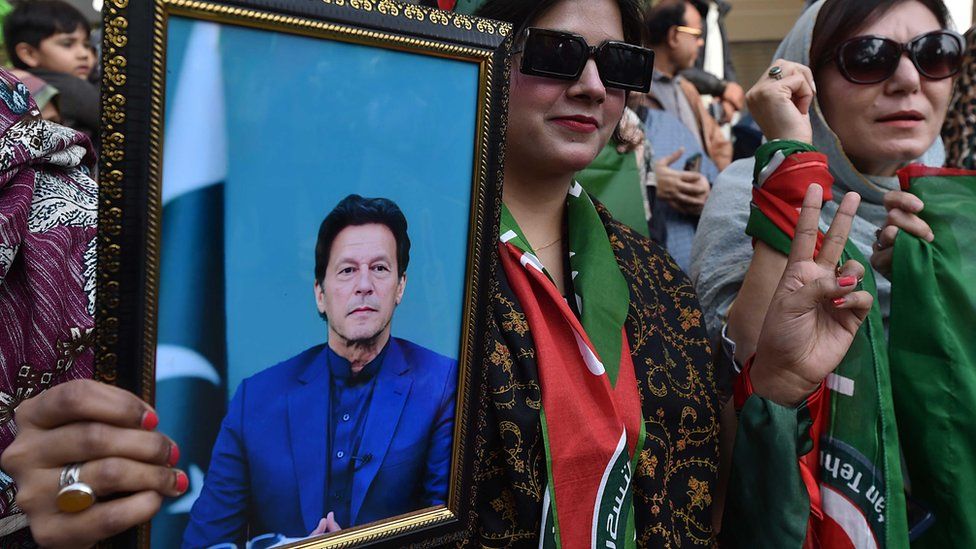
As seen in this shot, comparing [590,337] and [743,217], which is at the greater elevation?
[743,217]

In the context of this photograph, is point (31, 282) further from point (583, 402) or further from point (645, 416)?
point (645, 416)

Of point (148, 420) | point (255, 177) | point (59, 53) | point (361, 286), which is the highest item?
point (59, 53)

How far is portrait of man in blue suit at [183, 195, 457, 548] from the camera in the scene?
3.10ft

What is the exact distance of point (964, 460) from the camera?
165 cm

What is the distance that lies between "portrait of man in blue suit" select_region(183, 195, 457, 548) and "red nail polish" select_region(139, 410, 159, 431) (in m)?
0.09

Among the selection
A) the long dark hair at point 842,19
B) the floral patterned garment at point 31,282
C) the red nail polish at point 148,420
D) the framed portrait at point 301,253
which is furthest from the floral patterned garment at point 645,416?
the long dark hair at point 842,19

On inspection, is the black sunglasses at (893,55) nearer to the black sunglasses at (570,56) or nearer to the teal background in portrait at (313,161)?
the black sunglasses at (570,56)

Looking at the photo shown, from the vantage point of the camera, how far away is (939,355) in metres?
1.68

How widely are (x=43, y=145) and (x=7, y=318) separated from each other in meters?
0.27

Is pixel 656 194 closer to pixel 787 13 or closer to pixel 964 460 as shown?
pixel 964 460

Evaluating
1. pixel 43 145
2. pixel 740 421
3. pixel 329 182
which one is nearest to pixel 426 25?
pixel 329 182

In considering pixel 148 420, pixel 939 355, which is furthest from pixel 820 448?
pixel 148 420

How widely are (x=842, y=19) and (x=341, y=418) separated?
5.46 ft

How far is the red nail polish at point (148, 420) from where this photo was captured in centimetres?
85
